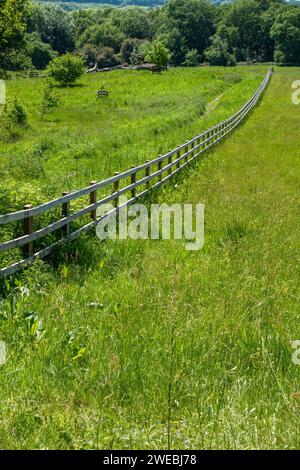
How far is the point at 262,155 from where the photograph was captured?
22.6m

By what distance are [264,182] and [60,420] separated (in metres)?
13.0

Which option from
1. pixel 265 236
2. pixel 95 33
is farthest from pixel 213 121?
pixel 95 33

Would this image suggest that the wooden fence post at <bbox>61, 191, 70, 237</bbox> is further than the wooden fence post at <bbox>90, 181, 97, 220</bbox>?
No

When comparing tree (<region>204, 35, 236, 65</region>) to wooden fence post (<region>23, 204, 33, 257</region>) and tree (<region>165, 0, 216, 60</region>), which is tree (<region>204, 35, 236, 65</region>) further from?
wooden fence post (<region>23, 204, 33, 257</region>)

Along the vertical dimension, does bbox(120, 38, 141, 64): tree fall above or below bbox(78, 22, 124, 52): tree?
below

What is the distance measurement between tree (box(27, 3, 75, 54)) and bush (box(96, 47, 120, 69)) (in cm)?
1576

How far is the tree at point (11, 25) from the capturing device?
10.8 meters

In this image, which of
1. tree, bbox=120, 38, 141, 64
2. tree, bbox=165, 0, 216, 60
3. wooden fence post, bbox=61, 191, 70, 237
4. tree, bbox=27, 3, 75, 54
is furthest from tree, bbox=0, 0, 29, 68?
tree, bbox=165, 0, 216, 60

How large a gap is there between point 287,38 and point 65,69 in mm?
108063

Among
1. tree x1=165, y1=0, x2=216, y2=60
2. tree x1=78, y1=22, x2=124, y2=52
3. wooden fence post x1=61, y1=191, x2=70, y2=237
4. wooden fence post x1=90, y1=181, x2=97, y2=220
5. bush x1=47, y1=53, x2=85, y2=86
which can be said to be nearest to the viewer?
wooden fence post x1=61, y1=191, x2=70, y2=237

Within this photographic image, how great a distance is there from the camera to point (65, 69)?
6525 centimetres

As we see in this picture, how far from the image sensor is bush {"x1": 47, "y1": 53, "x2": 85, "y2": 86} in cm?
6532

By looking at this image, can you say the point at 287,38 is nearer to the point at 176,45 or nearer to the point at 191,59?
Answer: the point at 191,59
